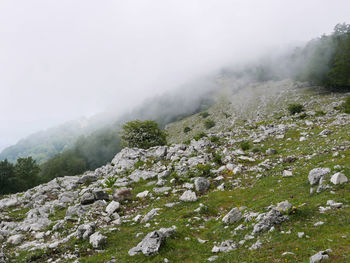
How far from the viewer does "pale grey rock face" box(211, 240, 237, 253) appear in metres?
9.24

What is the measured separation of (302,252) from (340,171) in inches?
302

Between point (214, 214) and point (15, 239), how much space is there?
15.5m

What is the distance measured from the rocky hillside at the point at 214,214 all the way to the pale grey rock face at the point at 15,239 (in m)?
0.10

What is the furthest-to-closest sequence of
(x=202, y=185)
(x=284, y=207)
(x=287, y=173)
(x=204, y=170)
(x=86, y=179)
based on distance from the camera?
(x=86, y=179), (x=204, y=170), (x=202, y=185), (x=287, y=173), (x=284, y=207)

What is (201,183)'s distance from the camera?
1867 cm

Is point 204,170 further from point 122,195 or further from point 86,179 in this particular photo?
point 86,179

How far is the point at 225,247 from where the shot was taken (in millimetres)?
9359

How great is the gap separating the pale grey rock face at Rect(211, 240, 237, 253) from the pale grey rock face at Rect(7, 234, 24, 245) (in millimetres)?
15187

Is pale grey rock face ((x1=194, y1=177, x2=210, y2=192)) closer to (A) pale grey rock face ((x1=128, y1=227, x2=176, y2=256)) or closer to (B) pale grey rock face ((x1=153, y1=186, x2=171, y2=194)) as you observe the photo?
(B) pale grey rock face ((x1=153, y1=186, x2=171, y2=194))

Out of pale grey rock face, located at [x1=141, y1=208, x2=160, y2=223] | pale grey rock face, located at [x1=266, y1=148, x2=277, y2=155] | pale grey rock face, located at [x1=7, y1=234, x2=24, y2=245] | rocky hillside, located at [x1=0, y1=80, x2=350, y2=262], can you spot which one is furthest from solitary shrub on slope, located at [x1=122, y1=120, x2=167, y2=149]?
pale grey rock face, located at [x1=7, y1=234, x2=24, y2=245]

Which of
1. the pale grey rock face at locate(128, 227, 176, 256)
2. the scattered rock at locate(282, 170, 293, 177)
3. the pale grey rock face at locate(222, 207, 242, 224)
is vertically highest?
the pale grey rock face at locate(128, 227, 176, 256)

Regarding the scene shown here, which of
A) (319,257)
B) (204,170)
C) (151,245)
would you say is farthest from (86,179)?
(319,257)

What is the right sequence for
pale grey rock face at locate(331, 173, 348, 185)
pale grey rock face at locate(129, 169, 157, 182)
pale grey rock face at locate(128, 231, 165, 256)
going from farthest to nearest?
pale grey rock face at locate(129, 169, 157, 182) < pale grey rock face at locate(331, 173, 348, 185) < pale grey rock face at locate(128, 231, 165, 256)

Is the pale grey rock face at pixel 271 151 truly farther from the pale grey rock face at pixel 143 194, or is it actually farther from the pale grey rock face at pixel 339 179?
the pale grey rock face at pixel 143 194
